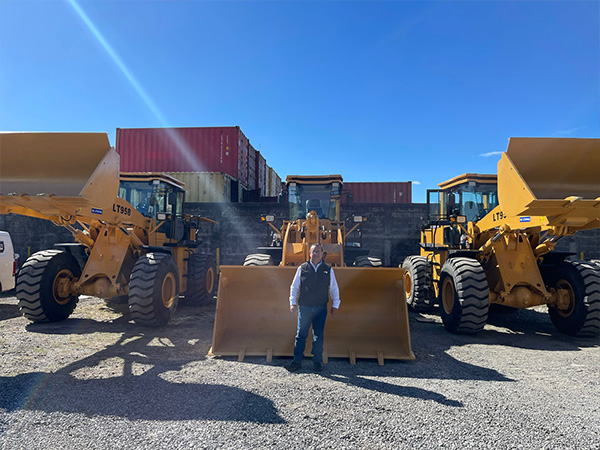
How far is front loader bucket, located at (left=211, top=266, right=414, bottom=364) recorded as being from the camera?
5168mm

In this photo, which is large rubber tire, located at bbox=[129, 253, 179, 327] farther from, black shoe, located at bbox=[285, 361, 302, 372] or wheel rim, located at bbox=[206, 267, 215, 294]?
black shoe, located at bbox=[285, 361, 302, 372]

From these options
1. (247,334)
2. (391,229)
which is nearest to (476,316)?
(247,334)

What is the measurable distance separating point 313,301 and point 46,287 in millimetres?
4852

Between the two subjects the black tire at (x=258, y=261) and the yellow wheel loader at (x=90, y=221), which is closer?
the yellow wheel loader at (x=90, y=221)

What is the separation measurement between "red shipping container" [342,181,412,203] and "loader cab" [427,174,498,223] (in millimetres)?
12125

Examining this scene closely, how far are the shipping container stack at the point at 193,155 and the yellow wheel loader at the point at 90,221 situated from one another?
7.90 metres

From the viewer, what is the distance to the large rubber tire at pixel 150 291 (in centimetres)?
612

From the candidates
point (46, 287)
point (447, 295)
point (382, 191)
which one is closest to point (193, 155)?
point (382, 191)

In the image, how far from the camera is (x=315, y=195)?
29.0ft

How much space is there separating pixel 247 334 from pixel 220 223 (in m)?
9.21

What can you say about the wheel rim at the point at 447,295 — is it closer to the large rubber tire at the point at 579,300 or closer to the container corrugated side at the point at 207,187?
the large rubber tire at the point at 579,300

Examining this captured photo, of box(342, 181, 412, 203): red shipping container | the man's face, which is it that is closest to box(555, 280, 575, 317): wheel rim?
the man's face

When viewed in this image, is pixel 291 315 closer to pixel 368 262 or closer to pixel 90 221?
pixel 368 262

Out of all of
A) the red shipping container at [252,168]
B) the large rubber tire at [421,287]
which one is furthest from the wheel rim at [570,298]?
the red shipping container at [252,168]
